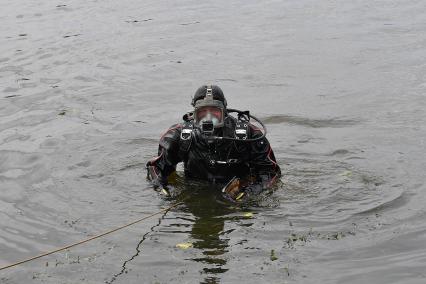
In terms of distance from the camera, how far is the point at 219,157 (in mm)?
7762

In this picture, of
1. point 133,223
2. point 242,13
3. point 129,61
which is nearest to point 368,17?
point 242,13

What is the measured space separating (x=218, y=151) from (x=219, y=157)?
8cm

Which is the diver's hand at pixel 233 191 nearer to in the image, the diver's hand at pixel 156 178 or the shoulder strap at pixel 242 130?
the shoulder strap at pixel 242 130

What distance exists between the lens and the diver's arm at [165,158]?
786 centimetres

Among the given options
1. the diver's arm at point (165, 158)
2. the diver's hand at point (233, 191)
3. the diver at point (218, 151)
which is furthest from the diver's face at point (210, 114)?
the diver's hand at point (233, 191)

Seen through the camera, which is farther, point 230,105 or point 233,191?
point 230,105

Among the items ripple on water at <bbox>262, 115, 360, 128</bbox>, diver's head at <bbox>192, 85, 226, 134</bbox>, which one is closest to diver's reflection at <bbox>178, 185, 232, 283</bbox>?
diver's head at <bbox>192, 85, 226, 134</bbox>

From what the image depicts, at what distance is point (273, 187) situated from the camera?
8.09 metres

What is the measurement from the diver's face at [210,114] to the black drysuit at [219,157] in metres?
0.23

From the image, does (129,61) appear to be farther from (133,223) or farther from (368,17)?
(133,223)

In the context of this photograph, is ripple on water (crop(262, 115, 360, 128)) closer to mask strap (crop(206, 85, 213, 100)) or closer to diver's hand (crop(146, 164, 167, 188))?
diver's hand (crop(146, 164, 167, 188))

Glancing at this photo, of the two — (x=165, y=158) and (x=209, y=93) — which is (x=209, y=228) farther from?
(x=209, y=93)

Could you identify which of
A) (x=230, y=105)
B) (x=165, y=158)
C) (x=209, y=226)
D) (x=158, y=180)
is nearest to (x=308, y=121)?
(x=230, y=105)

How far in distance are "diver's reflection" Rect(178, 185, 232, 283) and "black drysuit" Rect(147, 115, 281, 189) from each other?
8.8 inches
